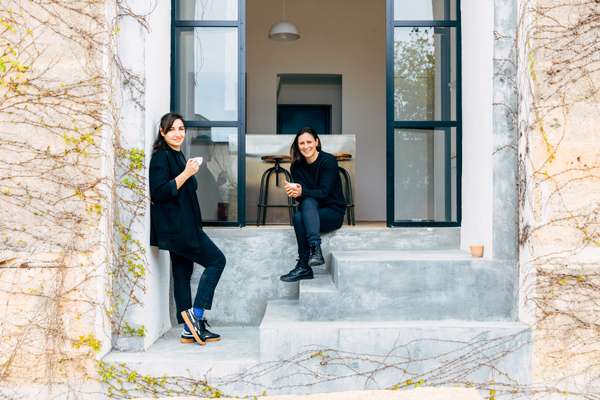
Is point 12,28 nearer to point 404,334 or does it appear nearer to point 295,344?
point 295,344

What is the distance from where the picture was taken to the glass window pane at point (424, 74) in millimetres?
4098

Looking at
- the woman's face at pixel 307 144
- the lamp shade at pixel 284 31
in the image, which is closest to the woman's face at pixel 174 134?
the woman's face at pixel 307 144

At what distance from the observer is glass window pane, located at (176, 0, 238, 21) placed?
4105 millimetres

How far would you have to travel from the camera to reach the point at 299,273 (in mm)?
3617

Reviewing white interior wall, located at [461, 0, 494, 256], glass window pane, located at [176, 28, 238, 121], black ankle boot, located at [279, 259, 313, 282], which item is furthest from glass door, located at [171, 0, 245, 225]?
white interior wall, located at [461, 0, 494, 256]

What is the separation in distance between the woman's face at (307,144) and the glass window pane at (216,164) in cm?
52

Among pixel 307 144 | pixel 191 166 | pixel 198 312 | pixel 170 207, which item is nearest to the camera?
pixel 191 166

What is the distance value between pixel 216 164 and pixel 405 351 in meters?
Answer: 1.93

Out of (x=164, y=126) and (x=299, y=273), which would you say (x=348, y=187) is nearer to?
(x=299, y=273)

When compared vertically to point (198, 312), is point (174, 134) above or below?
above

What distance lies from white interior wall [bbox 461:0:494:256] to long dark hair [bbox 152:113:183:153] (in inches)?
76.9

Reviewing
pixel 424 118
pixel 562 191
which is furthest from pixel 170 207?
pixel 562 191

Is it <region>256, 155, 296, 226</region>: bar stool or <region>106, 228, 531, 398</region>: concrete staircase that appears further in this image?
<region>256, 155, 296, 226</region>: bar stool

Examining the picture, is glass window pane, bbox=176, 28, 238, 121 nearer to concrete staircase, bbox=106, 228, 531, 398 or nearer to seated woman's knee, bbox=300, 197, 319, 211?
seated woman's knee, bbox=300, 197, 319, 211
